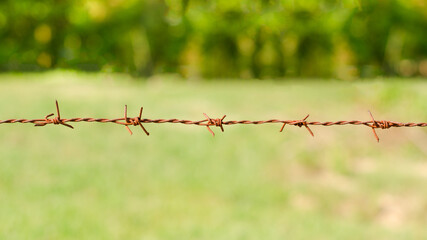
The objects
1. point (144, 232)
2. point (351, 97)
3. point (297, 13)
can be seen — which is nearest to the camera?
point (144, 232)

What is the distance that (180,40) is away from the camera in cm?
3033

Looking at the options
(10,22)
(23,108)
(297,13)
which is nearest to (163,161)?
(23,108)

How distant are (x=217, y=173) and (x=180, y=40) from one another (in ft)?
65.3

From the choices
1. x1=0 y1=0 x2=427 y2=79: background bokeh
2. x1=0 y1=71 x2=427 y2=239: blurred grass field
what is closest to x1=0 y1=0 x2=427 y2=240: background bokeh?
x1=0 y1=71 x2=427 y2=239: blurred grass field

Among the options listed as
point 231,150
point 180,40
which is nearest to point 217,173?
point 231,150

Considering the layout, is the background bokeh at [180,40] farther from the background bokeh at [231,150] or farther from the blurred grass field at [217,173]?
the blurred grass field at [217,173]

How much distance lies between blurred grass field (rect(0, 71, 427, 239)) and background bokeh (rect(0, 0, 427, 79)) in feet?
31.8

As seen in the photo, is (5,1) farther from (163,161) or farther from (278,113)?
(163,161)

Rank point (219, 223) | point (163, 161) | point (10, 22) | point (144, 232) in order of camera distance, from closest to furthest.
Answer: point (144, 232) → point (219, 223) → point (163, 161) → point (10, 22)

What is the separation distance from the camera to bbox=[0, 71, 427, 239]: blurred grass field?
8.16 m

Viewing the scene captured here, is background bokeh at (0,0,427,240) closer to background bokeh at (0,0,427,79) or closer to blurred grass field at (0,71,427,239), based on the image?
blurred grass field at (0,71,427,239)

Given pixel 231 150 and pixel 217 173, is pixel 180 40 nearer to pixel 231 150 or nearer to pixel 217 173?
pixel 231 150

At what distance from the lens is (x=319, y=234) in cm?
807

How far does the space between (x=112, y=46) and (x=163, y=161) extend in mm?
21781
